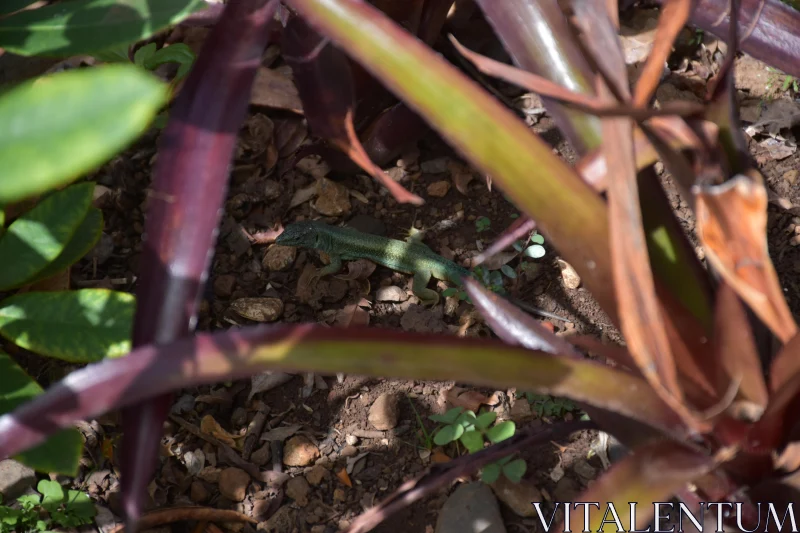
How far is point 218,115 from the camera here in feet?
3.17

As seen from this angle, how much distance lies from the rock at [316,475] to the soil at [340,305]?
0.01m

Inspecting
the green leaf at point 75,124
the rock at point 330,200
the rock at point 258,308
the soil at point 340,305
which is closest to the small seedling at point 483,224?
the soil at point 340,305

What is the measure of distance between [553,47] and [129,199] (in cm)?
157

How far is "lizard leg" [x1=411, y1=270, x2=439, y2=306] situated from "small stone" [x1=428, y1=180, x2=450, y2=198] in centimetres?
26

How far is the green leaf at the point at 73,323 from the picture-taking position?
1.29 m

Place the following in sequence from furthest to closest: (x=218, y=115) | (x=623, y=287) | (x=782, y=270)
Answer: (x=782, y=270) < (x=218, y=115) < (x=623, y=287)

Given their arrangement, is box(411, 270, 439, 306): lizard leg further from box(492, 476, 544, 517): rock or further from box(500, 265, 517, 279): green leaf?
box(492, 476, 544, 517): rock

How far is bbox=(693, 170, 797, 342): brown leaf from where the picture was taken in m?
0.75

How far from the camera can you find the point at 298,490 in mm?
1625

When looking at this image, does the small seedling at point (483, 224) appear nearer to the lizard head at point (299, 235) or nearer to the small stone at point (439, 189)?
the small stone at point (439, 189)

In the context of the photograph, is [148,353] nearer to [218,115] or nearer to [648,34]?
[218,115]

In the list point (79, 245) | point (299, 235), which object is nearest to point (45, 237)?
point (79, 245)

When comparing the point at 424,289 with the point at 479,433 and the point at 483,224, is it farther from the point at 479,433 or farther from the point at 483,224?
the point at 479,433

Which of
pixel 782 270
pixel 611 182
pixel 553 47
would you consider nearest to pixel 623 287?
pixel 611 182
